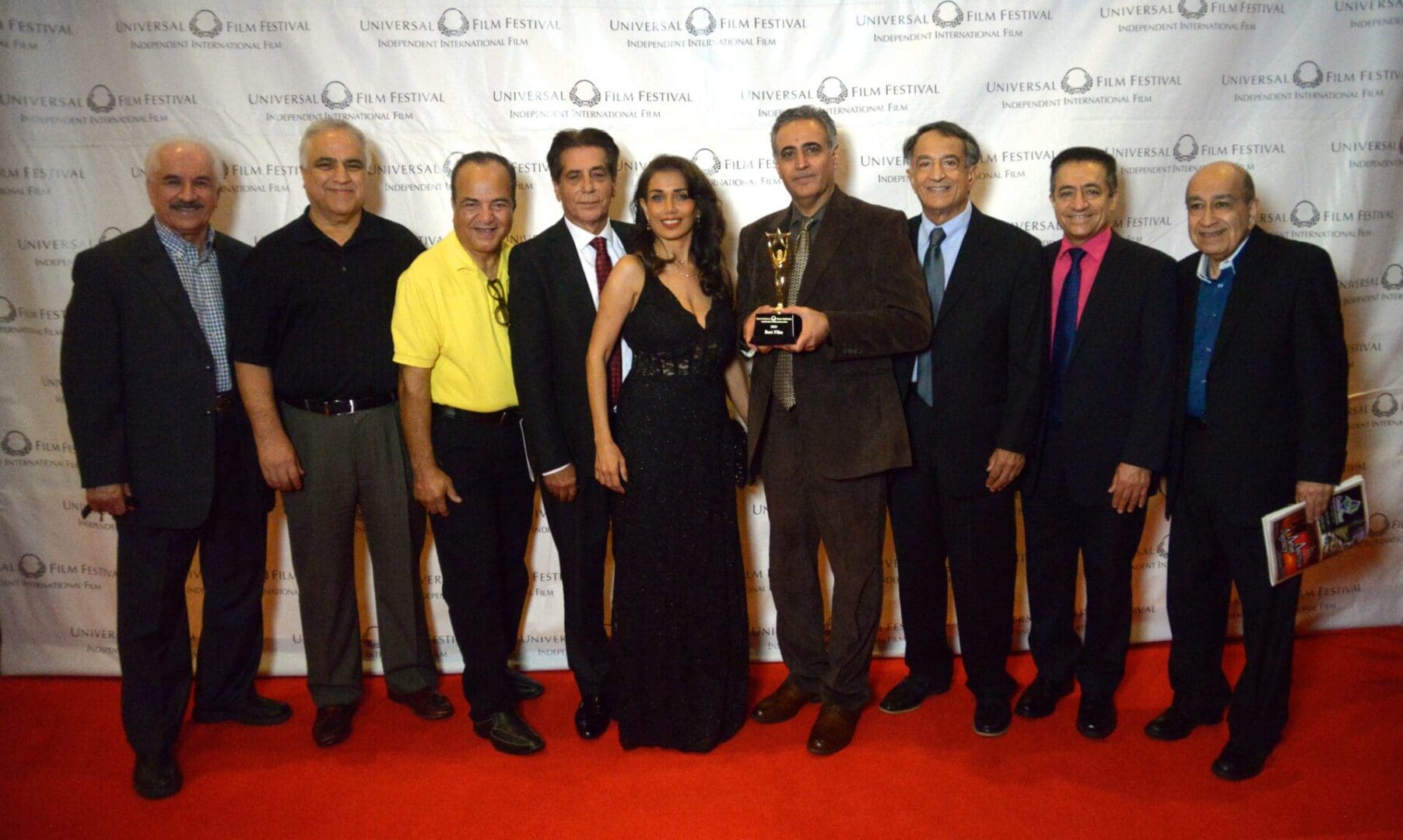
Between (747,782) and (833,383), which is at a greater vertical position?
(833,383)

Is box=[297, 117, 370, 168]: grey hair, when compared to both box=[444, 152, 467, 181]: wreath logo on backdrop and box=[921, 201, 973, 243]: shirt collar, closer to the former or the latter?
box=[444, 152, 467, 181]: wreath logo on backdrop

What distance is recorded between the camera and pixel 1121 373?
2898 millimetres

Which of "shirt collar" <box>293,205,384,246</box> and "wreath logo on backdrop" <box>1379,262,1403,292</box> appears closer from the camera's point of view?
"shirt collar" <box>293,205,384,246</box>

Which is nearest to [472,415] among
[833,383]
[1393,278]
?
[833,383]

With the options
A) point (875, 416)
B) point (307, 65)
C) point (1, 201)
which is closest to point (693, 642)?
point (875, 416)

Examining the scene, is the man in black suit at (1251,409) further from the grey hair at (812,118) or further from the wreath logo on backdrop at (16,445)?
the wreath logo on backdrop at (16,445)

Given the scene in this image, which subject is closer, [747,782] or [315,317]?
[747,782]

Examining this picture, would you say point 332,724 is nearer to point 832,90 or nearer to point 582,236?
point 582,236

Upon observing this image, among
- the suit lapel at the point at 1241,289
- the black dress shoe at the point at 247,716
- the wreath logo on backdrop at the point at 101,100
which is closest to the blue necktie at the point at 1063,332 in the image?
the suit lapel at the point at 1241,289

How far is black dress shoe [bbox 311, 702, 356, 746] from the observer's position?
10.3ft

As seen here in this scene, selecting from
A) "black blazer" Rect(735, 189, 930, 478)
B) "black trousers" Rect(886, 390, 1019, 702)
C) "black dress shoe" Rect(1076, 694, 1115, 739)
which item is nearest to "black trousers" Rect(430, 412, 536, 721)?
"black blazer" Rect(735, 189, 930, 478)

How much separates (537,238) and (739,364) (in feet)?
2.50

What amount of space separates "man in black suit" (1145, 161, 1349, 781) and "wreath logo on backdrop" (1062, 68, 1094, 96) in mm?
953

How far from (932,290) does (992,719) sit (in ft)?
4.61
